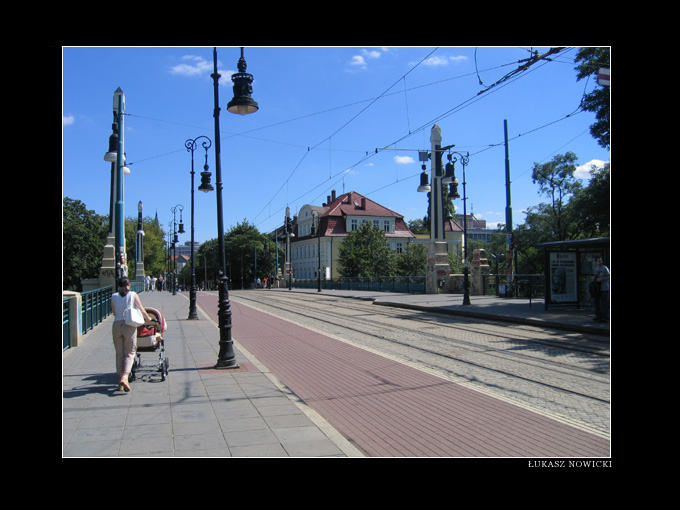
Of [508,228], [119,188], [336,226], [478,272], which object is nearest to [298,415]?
[119,188]

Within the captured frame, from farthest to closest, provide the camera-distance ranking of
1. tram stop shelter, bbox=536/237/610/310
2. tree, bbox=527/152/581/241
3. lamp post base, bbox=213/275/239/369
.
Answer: tree, bbox=527/152/581/241 < tram stop shelter, bbox=536/237/610/310 < lamp post base, bbox=213/275/239/369

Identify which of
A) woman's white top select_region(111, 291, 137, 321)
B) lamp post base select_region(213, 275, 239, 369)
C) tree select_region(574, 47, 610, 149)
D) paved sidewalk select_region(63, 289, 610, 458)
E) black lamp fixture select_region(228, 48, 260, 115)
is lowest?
paved sidewalk select_region(63, 289, 610, 458)

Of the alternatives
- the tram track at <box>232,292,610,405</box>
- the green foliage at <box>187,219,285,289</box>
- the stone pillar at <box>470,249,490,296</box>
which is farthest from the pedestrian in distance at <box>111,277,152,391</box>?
the green foliage at <box>187,219,285,289</box>

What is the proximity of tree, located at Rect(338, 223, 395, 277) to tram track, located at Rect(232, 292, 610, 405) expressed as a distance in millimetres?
37291

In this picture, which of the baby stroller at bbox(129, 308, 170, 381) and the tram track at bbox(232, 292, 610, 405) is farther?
the tram track at bbox(232, 292, 610, 405)

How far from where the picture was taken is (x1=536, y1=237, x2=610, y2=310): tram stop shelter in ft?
58.9

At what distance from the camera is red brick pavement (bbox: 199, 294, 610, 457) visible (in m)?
4.80

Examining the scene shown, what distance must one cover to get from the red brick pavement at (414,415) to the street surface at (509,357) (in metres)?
0.38

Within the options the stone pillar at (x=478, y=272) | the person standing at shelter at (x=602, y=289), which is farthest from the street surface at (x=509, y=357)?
the stone pillar at (x=478, y=272)

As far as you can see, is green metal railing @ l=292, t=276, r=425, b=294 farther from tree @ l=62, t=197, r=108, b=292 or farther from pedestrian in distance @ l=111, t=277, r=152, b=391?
pedestrian in distance @ l=111, t=277, r=152, b=391

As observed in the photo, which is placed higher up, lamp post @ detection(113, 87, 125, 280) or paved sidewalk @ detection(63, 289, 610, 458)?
lamp post @ detection(113, 87, 125, 280)

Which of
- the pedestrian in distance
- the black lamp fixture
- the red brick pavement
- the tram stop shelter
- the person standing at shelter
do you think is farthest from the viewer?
the tram stop shelter
